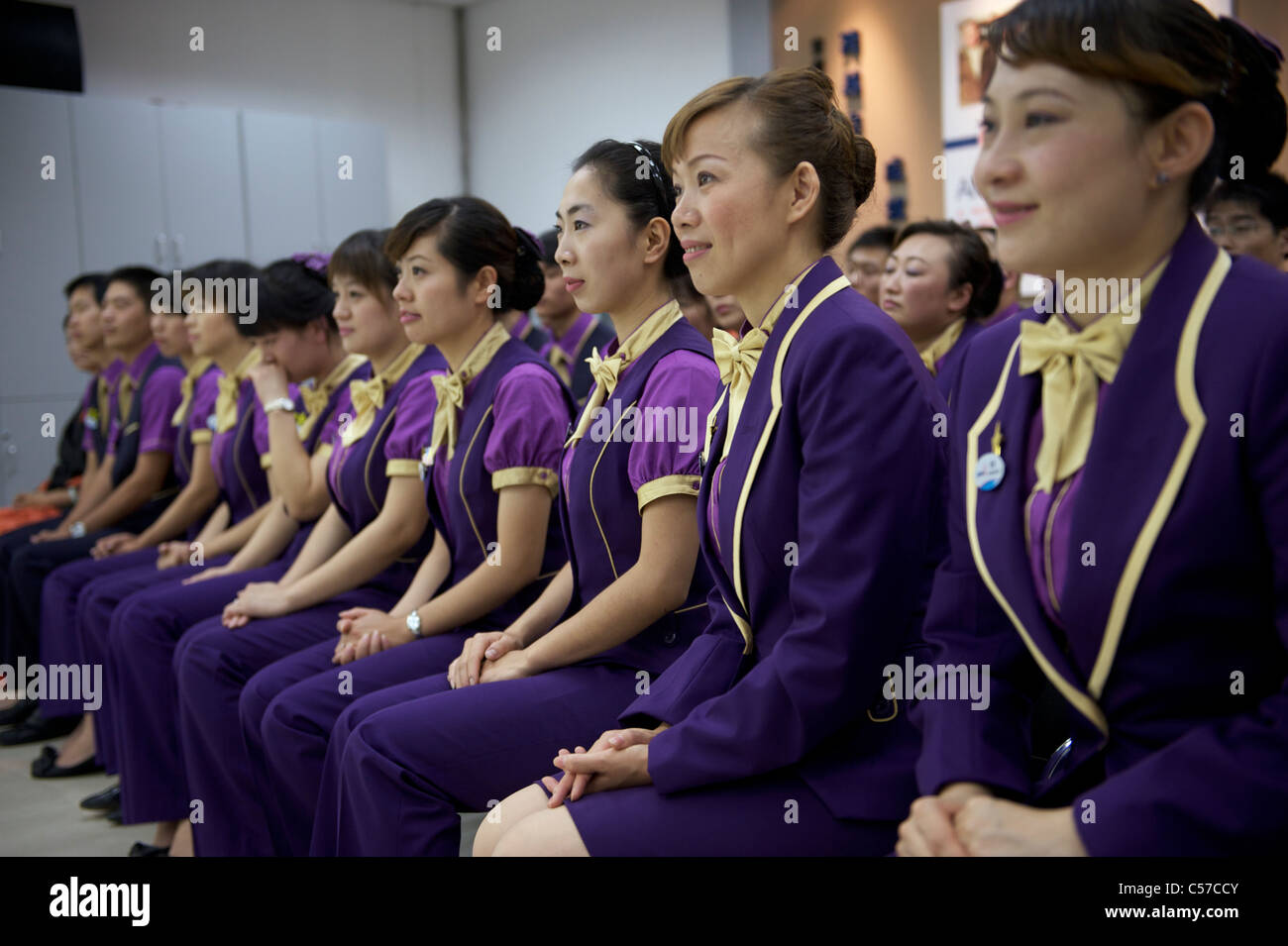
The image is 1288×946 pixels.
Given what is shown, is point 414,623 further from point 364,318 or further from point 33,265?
point 33,265

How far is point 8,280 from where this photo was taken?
624cm

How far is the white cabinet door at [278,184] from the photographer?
23.2ft

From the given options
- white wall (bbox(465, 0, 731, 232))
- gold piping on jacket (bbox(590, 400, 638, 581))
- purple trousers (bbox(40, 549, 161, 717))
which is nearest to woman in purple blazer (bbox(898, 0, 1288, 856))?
gold piping on jacket (bbox(590, 400, 638, 581))

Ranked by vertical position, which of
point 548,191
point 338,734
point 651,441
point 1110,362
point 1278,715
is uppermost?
point 548,191

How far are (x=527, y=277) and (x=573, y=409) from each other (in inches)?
15.1

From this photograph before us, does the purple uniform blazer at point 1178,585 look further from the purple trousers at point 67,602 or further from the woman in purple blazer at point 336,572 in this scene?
the purple trousers at point 67,602

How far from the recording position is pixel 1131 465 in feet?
3.26

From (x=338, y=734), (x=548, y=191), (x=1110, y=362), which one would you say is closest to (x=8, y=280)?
(x=548, y=191)

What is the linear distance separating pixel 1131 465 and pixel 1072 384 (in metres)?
0.11

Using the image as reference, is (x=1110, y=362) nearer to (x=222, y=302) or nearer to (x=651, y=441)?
(x=651, y=441)

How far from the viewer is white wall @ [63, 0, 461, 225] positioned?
22.5 feet

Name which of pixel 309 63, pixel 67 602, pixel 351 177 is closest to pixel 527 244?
pixel 67 602
